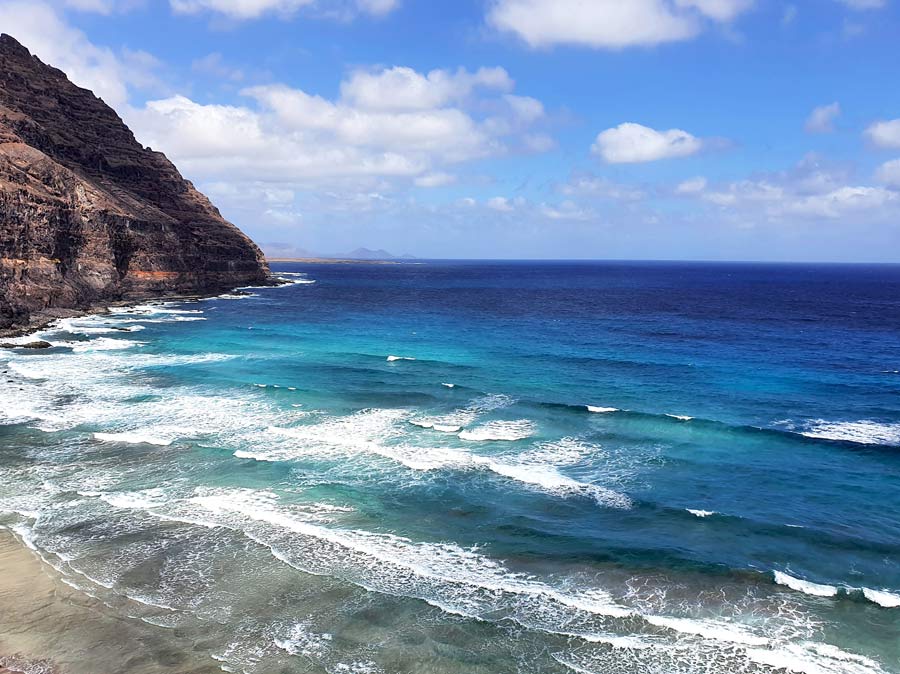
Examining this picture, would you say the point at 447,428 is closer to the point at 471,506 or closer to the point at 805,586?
the point at 471,506

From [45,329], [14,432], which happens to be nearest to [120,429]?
[14,432]

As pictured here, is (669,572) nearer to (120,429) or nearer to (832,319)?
(120,429)

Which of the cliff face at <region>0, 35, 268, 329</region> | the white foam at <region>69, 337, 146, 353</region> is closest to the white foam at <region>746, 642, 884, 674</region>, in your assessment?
the white foam at <region>69, 337, 146, 353</region>

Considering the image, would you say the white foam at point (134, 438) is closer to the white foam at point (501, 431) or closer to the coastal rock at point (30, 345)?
the white foam at point (501, 431)

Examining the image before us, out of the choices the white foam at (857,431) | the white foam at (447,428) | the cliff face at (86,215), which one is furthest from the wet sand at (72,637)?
the cliff face at (86,215)

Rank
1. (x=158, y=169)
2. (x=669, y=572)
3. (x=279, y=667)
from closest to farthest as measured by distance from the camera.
→ (x=279, y=667), (x=669, y=572), (x=158, y=169)
